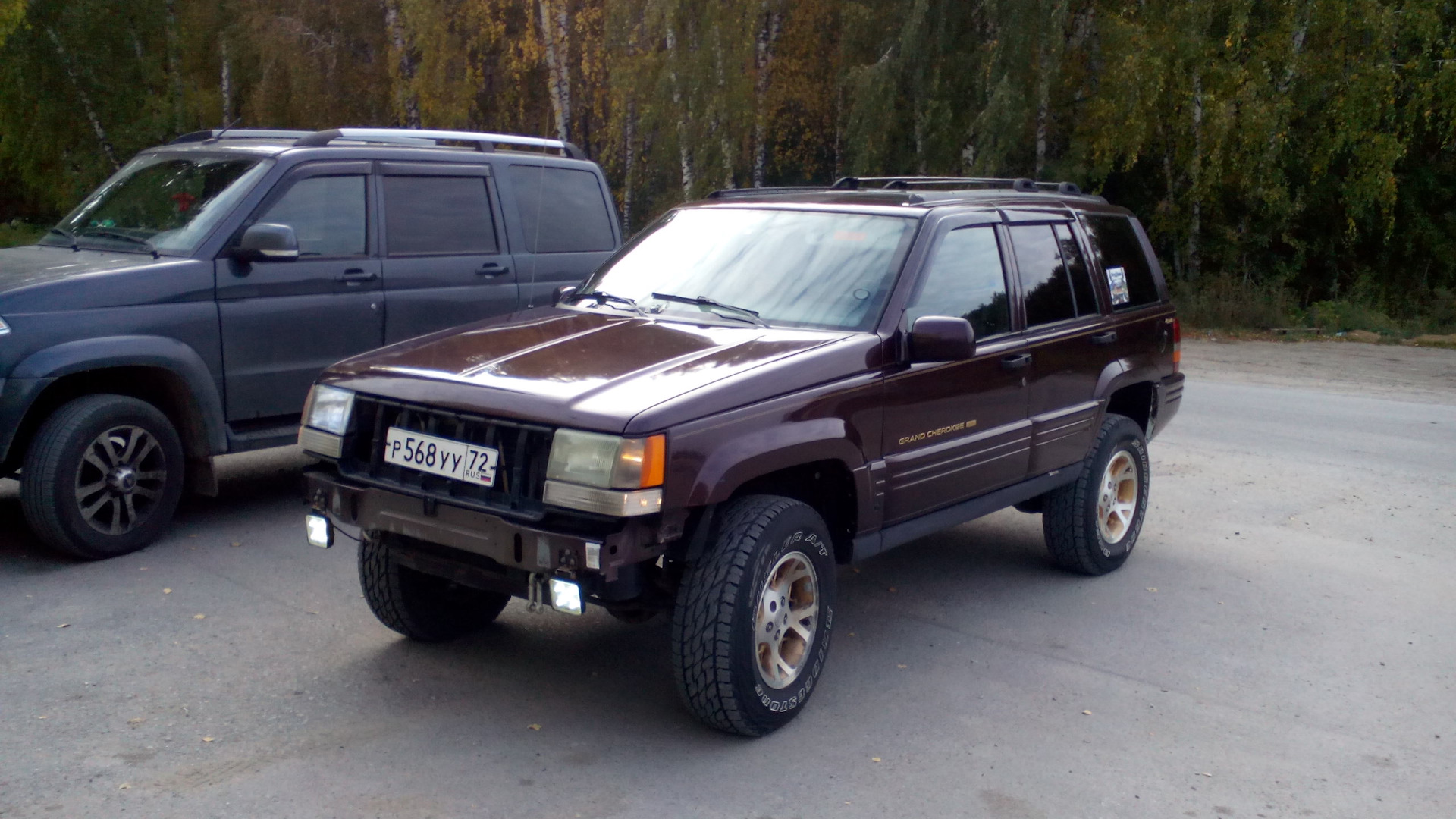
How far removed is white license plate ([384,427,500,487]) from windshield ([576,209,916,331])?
4.24ft

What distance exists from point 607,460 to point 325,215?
3940 millimetres

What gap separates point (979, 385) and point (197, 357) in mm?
3858

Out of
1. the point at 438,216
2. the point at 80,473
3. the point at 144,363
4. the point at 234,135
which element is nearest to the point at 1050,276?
the point at 438,216

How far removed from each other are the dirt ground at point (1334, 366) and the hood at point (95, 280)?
11.0 metres

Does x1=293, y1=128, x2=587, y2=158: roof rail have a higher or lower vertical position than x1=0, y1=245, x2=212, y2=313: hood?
higher

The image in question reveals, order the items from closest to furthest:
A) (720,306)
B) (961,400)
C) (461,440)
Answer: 1. (461,440)
2. (720,306)
3. (961,400)

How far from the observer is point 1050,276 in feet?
19.3

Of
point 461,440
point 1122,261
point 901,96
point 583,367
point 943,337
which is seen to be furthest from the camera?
point 901,96

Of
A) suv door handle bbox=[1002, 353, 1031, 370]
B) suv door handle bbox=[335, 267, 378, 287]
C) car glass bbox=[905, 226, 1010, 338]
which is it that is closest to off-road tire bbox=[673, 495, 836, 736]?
car glass bbox=[905, 226, 1010, 338]

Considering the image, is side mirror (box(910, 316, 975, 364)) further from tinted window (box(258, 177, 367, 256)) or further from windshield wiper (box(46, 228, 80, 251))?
windshield wiper (box(46, 228, 80, 251))

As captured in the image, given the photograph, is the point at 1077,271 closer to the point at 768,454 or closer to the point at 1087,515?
the point at 1087,515

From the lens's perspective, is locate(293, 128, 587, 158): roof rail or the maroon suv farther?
locate(293, 128, 587, 158): roof rail

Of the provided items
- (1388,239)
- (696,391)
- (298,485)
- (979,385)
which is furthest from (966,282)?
(1388,239)

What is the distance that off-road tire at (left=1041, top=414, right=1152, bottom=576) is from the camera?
238 inches
